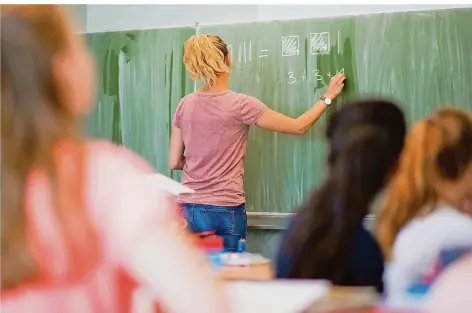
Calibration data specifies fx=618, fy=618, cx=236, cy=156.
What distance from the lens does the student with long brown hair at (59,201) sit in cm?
110

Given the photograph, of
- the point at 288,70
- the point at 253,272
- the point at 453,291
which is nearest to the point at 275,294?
the point at 253,272

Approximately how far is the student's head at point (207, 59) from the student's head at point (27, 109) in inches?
11.3

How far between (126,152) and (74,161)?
13 cm

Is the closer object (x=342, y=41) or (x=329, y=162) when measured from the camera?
(x=329, y=162)

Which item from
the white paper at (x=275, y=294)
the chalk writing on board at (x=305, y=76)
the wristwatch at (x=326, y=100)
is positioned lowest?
the white paper at (x=275, y=294)

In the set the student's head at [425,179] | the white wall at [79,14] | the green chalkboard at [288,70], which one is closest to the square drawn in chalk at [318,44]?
the green chalkboard at [288,70]

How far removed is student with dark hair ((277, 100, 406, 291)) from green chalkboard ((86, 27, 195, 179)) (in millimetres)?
308

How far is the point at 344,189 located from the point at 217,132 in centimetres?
30

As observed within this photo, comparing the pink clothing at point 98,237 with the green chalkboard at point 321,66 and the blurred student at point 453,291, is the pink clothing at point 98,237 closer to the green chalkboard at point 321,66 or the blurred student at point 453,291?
the green chalkboard at point 321,66

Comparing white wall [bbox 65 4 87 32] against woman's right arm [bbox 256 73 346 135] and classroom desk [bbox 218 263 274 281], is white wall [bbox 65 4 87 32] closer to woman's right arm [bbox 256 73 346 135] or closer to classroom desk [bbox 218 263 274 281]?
woman's right arm [bbox 256 73 346 135]

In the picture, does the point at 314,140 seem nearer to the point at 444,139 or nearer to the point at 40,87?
the point at 444,139

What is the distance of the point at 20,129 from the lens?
3.76 feet

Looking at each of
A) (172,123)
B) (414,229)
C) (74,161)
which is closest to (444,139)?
(414,229)

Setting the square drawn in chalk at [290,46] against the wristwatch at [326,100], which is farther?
the square drawn in chalk at [290,46]
